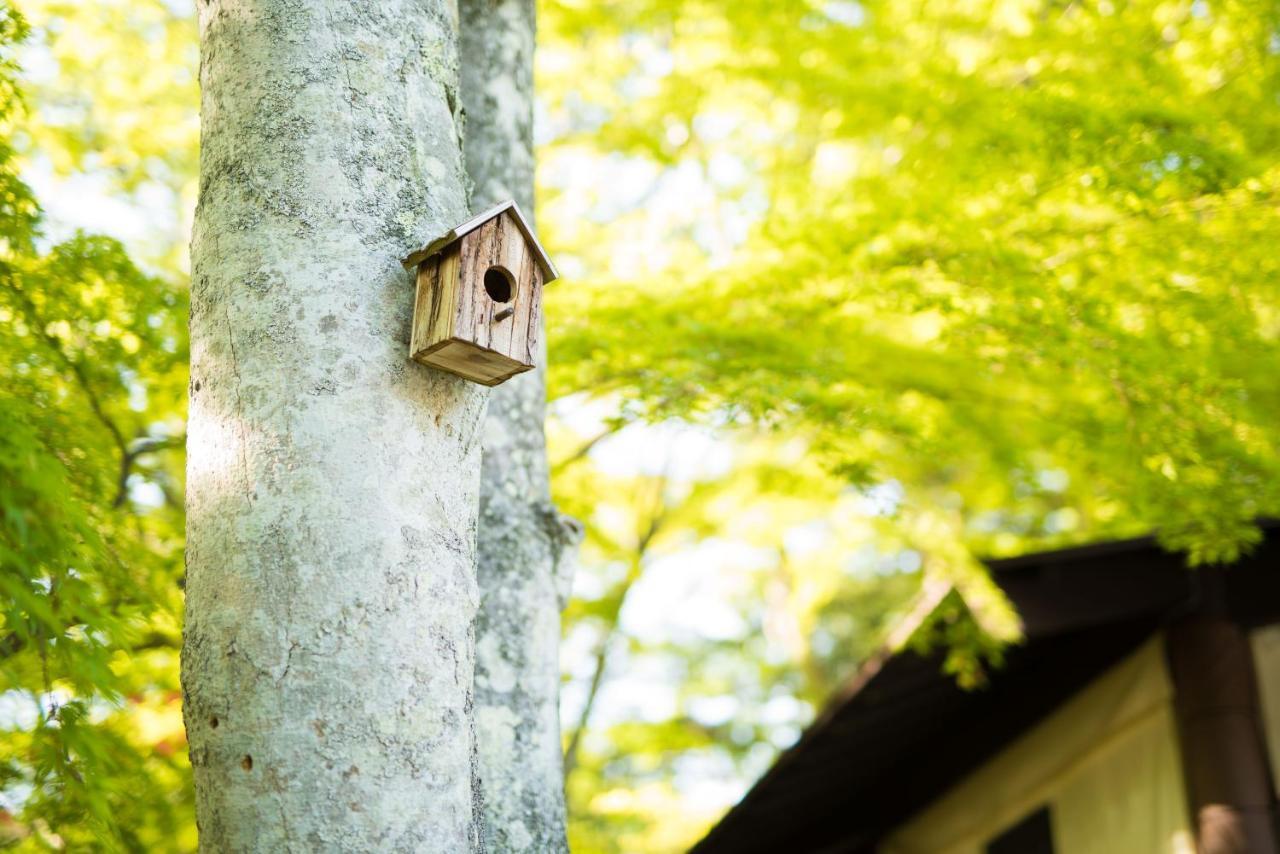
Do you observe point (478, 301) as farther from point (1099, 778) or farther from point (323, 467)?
point (1099, 778)

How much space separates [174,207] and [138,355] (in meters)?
4.09

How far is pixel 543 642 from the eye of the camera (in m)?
3.06

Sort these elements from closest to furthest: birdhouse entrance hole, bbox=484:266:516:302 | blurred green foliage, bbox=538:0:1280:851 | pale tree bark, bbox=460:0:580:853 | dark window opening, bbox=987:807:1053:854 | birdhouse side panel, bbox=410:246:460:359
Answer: birdhouse side panel, bbox=410:246:460:359 < birdhouse entrance hole, bbox=484:266:516:302 < pale tree bark, bbox=460:0:580:853 < blurred green foliage, bbox=538:0:1280:851 < dark window opening, bbox=987:807:1053:854

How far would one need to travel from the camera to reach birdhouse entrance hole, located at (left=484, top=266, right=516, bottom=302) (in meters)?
2.11

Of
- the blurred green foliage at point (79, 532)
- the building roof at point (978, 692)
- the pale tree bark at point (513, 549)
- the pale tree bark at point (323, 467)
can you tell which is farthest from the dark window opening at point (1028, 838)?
the pale tree bark at point (323, 467)

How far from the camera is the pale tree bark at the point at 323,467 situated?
174cm

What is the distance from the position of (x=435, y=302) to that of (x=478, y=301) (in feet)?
0.28

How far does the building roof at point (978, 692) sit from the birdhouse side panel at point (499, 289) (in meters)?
3.37

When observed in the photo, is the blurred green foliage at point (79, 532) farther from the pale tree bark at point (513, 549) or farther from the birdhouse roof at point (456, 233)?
the pale tree bark at point (513, 549)

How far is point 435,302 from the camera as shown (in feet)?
6.39

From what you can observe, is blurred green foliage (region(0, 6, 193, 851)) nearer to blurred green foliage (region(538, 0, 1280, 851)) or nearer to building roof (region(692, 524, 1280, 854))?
blurred green foliage (region(538, 0, 1280, 851))

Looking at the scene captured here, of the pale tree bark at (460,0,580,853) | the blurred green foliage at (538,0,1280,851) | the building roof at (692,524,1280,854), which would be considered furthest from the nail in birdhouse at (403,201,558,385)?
the building roof at (692,524,1280,854)

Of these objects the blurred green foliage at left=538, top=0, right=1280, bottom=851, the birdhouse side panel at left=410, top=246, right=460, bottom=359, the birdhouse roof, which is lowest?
the birdhouse side panel at left=410, top=246, right=460, bottom=359

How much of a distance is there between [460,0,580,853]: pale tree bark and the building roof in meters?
2.43
